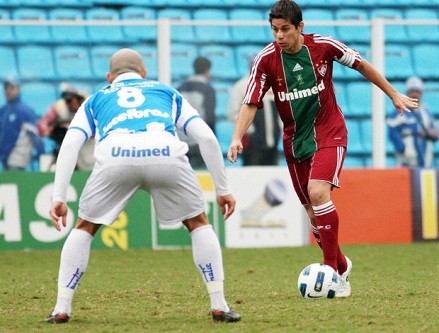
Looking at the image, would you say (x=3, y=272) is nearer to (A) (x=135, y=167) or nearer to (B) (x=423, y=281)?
(B) (x=423, y=281)

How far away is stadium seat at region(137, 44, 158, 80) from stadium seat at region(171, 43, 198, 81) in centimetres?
22

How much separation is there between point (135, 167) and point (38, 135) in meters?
7.73

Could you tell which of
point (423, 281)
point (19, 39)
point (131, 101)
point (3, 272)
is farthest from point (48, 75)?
point (131, 101)

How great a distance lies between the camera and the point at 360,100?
1555 centimetres

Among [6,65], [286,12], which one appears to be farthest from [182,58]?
[286,12]

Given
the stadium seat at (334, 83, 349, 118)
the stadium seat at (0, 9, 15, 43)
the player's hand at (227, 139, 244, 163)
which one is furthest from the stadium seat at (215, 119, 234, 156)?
the player's hand at (227, 139, 244, 163)

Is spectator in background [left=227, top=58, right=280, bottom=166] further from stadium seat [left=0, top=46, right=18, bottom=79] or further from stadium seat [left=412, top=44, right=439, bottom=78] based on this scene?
stadium seat [left=0, top=46, right=18, bottom=79]

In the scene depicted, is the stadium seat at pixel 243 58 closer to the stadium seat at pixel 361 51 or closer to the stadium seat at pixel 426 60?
the stadium seat at pixel 361 51

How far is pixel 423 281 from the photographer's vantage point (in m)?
10.2

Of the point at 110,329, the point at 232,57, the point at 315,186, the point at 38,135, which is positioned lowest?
the point at 110,329

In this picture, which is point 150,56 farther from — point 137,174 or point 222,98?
point 137,174

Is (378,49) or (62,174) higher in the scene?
(378,49)

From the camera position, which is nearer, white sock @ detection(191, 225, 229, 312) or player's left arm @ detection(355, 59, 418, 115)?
white sock @ detection(191, 225, 229, 312)

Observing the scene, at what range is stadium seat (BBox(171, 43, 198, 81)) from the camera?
14.9m
